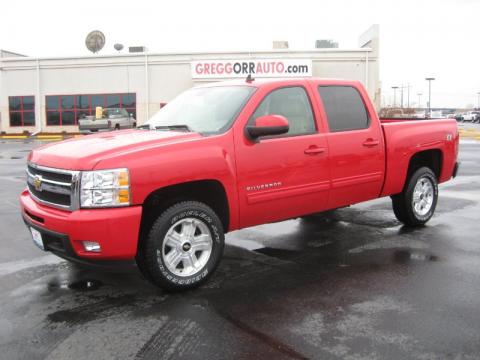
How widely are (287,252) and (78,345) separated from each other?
9.45ft

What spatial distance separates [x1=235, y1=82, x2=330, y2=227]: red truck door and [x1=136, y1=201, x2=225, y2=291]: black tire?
1.31 ft

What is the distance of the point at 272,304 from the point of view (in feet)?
14.2

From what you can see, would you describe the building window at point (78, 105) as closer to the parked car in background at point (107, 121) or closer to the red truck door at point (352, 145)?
the parked car in background at point (107, 121)

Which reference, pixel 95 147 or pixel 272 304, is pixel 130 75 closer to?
pixel 95 147

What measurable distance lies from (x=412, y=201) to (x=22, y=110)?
113 ft

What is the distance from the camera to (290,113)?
5.54m

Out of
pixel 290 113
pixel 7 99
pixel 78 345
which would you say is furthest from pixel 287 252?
pixel 7 99

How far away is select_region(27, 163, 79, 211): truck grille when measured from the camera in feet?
13.9

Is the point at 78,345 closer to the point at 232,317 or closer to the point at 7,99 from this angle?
the point at 232,317

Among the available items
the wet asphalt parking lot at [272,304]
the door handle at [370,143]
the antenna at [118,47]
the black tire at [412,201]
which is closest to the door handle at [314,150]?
the door handle at [370,143]

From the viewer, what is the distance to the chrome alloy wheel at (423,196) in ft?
23.0

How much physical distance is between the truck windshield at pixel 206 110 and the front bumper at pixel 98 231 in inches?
47.8

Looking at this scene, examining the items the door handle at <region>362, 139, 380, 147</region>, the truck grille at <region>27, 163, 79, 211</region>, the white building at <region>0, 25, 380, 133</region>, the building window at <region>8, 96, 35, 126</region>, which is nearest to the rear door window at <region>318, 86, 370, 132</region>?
the door handle at <region>362, 139, 380, 147</region>

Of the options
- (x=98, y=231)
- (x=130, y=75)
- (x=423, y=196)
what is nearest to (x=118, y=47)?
(x=130, y=75)
